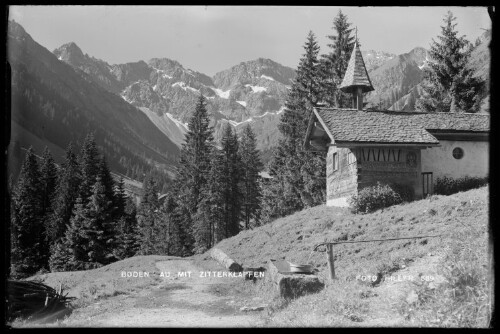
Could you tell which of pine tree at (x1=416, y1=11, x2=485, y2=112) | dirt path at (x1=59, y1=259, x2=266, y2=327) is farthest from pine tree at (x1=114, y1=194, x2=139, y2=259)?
pine tree at (x1=416, y1=11, x2=485, y2=112)

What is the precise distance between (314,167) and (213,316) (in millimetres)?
26792

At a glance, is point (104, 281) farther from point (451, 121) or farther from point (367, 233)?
point (451, 121)

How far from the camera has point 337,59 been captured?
36.2m

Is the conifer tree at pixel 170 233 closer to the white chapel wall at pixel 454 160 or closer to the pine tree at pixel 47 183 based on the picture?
the pine tree at pixel 47 183

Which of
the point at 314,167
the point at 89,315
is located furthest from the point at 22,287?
the point at 314,167

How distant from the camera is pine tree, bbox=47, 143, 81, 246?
41938mm

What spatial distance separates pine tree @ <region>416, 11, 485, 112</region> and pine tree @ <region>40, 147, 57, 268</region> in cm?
4186

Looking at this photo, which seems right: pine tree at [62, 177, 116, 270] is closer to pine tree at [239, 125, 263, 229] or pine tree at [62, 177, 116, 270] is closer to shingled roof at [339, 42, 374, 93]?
pine tree at [239, 125, 263, 229]

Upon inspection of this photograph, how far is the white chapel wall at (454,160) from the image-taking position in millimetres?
22750

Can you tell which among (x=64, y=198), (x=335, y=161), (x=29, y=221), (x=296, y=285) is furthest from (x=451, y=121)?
(x=29, y=221)

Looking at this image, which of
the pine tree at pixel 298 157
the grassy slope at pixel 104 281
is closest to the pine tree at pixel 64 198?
the grassy slope at pixel 104 281

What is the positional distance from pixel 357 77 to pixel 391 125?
541 cm

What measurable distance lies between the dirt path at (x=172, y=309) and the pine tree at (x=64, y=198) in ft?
103

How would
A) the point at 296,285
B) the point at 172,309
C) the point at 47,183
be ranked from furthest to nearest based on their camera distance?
the point at 47,183 < the point at 172,309 < the point at 296,285
